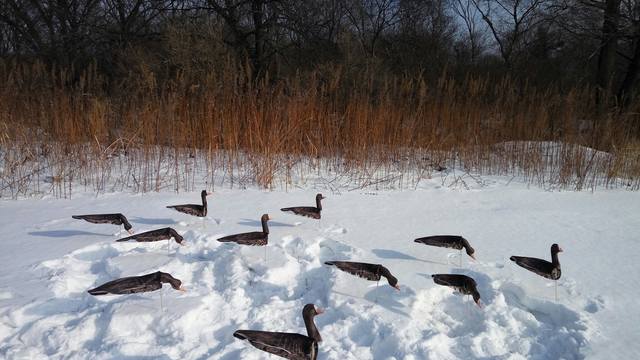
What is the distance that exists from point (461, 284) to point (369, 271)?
456 millimetres

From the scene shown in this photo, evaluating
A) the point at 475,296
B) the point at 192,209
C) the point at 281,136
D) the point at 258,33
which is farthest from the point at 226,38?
the point at 475,296

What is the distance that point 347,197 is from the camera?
412 centimetres

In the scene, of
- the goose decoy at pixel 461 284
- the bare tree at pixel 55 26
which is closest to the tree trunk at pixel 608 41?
the goose decoy at pixel 461 284

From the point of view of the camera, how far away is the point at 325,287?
7.44 feet

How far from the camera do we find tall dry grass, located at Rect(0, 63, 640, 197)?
448 cm

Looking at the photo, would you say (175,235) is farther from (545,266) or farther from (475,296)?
(545,266)

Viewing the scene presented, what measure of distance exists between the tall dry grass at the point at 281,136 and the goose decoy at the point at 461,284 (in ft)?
8.27

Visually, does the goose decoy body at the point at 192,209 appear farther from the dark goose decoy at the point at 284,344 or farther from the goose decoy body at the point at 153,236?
the dark goose decoy at the point at 284,344

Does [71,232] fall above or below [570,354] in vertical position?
above

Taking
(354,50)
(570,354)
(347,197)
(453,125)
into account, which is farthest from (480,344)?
(354,50)

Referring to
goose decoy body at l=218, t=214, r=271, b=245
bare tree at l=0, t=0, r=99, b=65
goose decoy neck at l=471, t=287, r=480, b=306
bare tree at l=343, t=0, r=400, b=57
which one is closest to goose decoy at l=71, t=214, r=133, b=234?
goose decoy body at l=218, t=214, r=271, b=245

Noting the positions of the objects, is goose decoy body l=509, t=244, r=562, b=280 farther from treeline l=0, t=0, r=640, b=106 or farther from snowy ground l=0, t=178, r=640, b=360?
treeline l=0, t=0, r=640, b=106

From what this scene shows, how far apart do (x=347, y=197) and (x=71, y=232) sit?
2369mm

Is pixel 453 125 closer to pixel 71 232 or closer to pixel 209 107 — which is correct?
pixel 209 107
